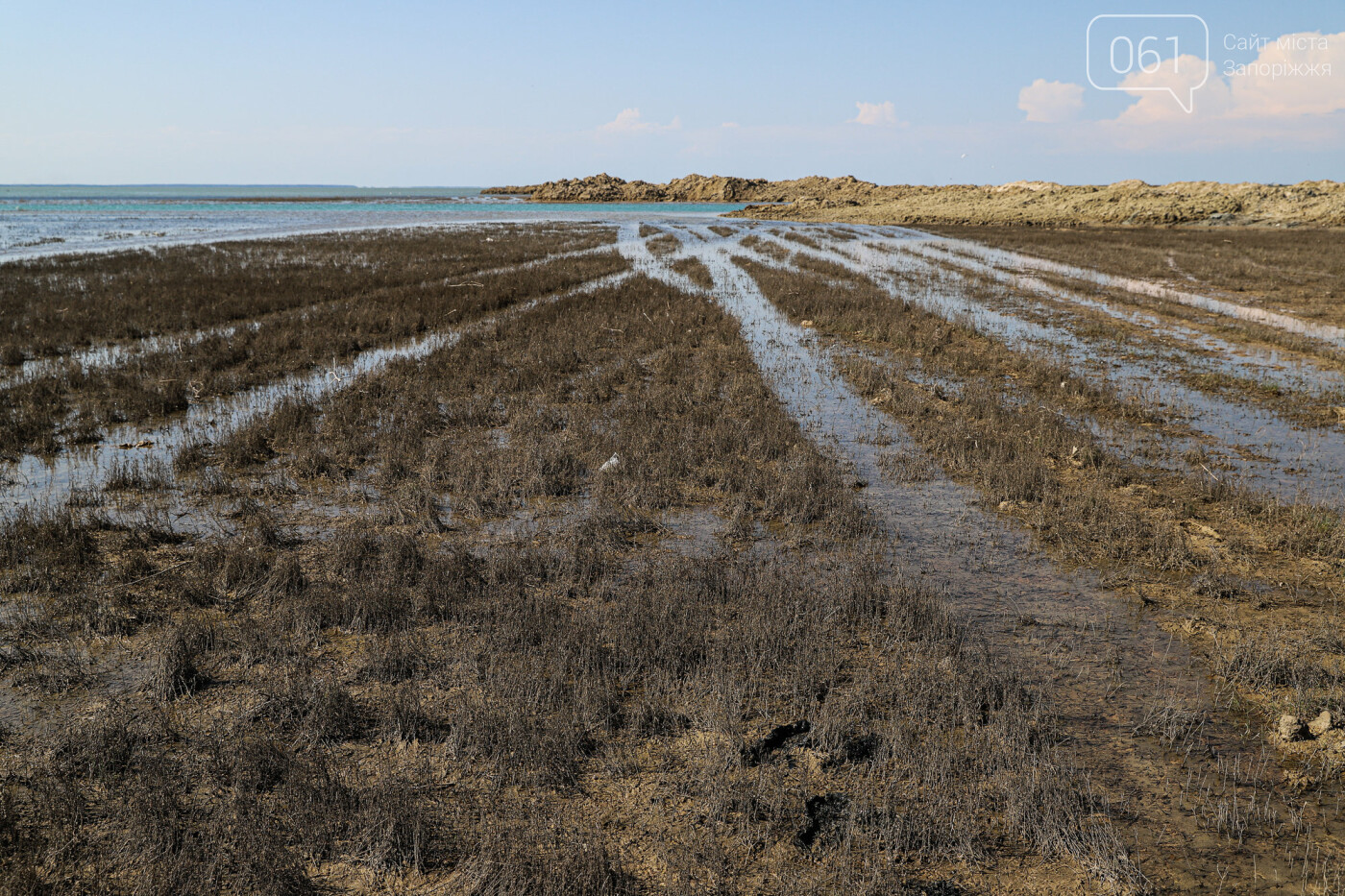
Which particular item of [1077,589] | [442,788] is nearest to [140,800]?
[442,788]

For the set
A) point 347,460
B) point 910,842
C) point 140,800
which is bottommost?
point 910,842

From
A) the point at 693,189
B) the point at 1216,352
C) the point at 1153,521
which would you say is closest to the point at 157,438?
the point at 1153,521

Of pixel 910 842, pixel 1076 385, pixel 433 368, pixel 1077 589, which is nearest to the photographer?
pixel 910 842

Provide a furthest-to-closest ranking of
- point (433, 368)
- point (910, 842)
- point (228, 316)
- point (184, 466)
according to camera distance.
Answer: point (228, 316), point (433, 368), point (184, 466), point (910, 842)

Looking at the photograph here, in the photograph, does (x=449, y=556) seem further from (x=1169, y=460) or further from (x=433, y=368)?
(x=1169, y=460)

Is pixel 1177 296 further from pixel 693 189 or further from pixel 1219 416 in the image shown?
pixel 693 189

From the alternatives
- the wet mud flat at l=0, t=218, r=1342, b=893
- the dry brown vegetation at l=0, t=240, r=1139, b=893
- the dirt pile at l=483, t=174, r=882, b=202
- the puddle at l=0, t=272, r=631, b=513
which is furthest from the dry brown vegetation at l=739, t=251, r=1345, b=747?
the dirt pile at l=483, t=174, r=882, b=202

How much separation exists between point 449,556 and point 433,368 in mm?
8269

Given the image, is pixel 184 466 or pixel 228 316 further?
pixel 228 316

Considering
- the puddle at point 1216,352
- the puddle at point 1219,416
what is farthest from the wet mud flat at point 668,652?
the puddle at point 1216,352

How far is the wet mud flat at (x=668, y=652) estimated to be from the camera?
3.25 meters

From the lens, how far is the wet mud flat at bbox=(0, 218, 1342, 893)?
10.7 ft

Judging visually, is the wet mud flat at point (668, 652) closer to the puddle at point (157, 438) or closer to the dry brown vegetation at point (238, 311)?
the puddle at point (157, 438)

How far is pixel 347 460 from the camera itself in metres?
8.80
